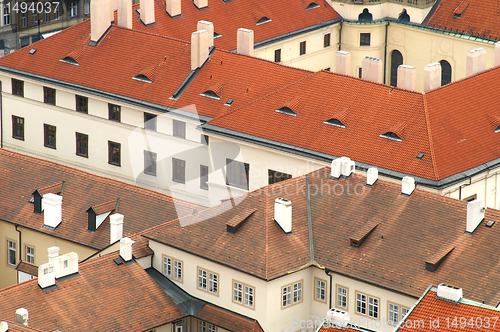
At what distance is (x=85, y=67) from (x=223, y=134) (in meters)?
13.9

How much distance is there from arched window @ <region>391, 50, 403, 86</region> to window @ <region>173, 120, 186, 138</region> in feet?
82.3

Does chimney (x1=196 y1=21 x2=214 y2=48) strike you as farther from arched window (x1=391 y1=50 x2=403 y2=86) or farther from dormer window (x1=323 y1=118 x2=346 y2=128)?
arched window (x1=391 y1=50 x2=403 y2=86)

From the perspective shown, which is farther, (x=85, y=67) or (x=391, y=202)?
(x=85, y=67)

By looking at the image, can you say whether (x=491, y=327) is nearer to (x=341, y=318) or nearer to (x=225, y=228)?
(x=341, y=318)

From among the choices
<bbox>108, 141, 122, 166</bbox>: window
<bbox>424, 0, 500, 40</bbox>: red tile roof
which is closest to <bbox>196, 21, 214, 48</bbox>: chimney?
<bbox>108, 141, 122, 166</bbox>: window

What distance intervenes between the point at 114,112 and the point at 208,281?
92.7 feet

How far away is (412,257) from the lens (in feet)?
398

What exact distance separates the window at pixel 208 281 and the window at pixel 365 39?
46420 millimetres

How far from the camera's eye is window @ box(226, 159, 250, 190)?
468 ft

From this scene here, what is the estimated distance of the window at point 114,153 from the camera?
15025 cm

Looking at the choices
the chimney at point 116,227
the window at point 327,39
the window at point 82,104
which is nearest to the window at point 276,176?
the chimney at point 116,227

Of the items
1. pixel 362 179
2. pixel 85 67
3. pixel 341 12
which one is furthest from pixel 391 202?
pixel 341 12

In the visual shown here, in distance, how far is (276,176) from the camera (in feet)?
464

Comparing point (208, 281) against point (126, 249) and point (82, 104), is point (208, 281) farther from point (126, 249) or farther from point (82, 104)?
point (82, 104)
